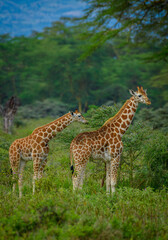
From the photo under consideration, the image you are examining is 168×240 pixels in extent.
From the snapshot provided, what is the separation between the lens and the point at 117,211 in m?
4.43

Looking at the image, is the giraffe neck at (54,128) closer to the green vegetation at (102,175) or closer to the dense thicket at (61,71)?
the green vegetation at (102,175)

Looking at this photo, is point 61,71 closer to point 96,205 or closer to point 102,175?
point 102,175

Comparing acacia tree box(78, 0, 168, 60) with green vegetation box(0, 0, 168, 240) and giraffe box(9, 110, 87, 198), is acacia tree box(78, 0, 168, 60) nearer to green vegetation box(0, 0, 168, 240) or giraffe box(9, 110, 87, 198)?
green vegetation box(0, 0, 168, 240)

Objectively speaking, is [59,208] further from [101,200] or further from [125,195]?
[125,195]

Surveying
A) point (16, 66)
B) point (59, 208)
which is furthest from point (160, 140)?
point (16, 66)

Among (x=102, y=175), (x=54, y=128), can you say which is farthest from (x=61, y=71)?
(x=54, y=128)

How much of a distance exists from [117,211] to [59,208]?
3.33ft

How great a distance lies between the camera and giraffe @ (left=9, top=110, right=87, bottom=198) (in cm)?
596

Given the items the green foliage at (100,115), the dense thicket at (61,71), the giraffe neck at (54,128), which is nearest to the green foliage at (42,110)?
the dense thicket at (61,71)

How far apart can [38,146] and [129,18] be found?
21.3 feet

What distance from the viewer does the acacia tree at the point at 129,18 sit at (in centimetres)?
978

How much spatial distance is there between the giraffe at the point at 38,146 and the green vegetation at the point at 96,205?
40 cm

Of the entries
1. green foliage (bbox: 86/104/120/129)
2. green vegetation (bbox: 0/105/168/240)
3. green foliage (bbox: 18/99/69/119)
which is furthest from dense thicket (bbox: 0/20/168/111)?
green vegetation (bbox: 0/105/168/240)

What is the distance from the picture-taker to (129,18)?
1022 cm
